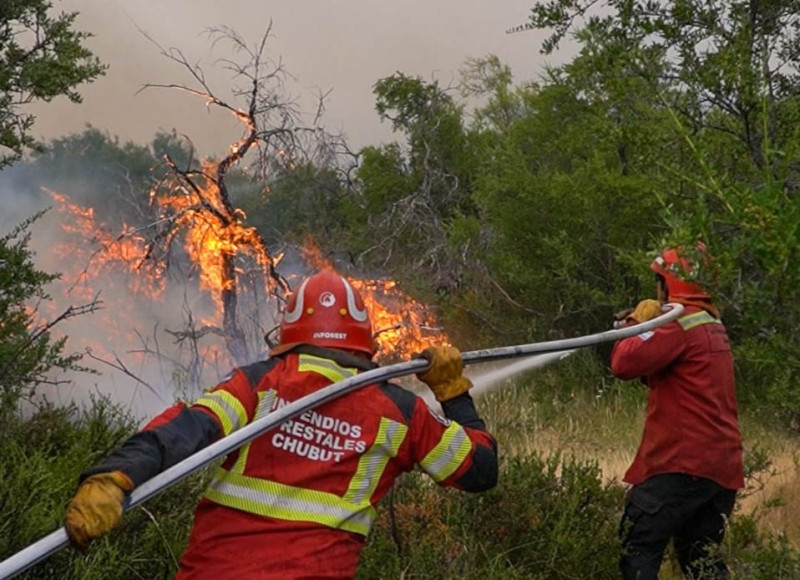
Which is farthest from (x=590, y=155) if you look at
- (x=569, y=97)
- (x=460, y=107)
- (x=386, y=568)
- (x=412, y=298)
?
(x=386, y=568)

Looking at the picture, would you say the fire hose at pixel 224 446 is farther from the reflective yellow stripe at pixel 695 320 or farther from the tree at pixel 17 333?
the tree at pixel 17 333

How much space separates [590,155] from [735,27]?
26.7 feet

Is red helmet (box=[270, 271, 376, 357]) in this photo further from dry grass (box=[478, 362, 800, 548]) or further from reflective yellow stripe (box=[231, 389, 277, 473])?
dry grass (box=[478, 362, 800, 548])

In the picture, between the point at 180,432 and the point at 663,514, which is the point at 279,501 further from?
the point at 663,514

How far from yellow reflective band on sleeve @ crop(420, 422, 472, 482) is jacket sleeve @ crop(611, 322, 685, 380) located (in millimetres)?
1649

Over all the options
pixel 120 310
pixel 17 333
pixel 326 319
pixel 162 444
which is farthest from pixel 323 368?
pixel 120 310

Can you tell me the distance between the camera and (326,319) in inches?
122

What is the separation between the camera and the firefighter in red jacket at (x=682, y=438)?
453cm

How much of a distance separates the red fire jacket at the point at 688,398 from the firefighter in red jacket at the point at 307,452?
162cm

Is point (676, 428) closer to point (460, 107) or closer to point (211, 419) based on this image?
point (211, 419)

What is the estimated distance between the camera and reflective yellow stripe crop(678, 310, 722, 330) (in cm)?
458

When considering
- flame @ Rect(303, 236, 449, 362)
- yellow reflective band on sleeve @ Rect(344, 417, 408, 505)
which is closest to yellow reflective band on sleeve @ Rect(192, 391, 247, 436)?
yellow reflective band on sleeve @ Rect(344, 417, 408, 505)

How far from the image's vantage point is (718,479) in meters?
4.55

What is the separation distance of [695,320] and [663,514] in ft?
3.03
